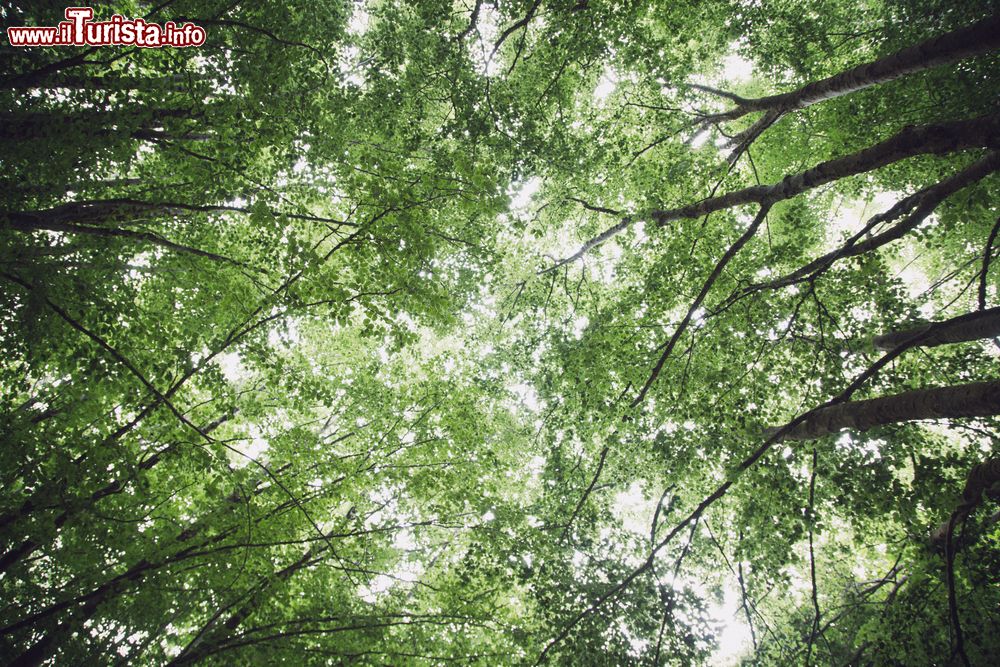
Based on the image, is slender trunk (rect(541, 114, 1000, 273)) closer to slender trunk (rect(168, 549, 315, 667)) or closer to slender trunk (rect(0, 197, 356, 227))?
slender trunk (rect(0, 197, 356, 227))

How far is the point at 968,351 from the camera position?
433 cm

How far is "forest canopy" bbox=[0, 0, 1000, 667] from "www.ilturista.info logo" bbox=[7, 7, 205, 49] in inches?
4.6

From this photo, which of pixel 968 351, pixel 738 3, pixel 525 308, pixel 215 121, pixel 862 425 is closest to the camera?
pixel 862 425

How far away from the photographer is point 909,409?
3400mm

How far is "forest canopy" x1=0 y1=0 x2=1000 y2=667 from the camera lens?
3582 millimetres

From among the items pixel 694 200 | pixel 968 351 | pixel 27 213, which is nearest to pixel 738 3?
pixel 694 200

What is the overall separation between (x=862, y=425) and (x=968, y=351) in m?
1.84

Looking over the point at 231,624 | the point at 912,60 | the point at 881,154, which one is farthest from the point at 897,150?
the point at 231,624

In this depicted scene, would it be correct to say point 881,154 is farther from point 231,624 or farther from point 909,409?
point 231,624

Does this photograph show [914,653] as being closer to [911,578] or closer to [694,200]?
[911,578]

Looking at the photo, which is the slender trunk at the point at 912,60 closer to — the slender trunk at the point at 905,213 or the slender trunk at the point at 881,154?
the slender trunk at the point at 881,154

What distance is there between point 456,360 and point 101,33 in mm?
5090

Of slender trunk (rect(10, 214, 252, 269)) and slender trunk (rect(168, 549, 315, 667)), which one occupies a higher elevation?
slender trunk (rect(10, 214, 252, 269))

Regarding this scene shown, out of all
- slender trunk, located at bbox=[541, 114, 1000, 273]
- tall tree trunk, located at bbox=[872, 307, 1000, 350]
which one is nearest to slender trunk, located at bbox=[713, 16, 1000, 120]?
slender trunk, located at bbox=[541, 114, 1000, 273]
